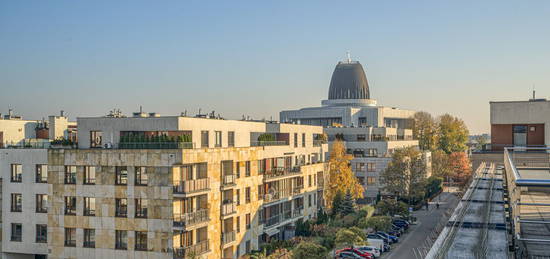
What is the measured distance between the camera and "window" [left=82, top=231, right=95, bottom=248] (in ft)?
183

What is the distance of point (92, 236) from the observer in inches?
2206

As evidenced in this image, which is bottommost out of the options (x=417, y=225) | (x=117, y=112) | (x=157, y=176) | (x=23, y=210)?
(x=417, y=225)

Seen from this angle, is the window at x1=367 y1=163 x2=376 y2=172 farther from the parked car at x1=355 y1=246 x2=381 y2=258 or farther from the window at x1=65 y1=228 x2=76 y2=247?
the window at x1=65 y1=228 x2=76 y2=247

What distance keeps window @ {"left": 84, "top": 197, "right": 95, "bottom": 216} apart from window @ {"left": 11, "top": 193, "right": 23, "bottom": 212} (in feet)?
26.9

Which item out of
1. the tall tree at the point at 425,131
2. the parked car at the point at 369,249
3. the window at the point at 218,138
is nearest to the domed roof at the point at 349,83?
the tall tree at the point at 425,131


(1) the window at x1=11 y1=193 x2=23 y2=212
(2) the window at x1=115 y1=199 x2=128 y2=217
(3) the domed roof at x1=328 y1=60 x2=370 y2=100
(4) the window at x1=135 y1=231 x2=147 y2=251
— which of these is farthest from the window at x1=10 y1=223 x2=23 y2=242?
(3) the domed roof at x1=328 y1=60 x2=370 y2=100

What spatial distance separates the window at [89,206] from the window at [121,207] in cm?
254

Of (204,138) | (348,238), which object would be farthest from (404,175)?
(204,138)

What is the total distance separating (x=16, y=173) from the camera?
59.6 m

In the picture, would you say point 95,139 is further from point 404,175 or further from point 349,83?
point 349,83

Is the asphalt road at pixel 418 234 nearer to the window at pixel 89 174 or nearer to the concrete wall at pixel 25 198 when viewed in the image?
the window at pixel 89 174

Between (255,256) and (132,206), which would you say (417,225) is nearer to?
(255,256)

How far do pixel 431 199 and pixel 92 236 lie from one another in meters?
79.8

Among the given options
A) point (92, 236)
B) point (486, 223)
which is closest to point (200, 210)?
point (92, 236)
